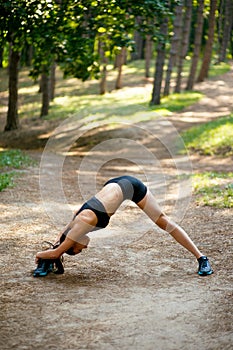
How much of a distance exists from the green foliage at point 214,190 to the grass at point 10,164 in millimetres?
4327

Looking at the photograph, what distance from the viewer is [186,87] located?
32.4 meters

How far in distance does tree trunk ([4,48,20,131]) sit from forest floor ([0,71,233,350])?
10476 millimetres

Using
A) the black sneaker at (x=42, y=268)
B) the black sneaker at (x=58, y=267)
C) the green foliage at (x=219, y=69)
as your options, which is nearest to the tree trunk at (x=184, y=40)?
the green foliage at (x=219, y=69)

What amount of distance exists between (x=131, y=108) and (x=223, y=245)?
19017 millimetres

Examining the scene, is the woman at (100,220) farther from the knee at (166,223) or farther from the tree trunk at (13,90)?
the tree trunk at (13,90)

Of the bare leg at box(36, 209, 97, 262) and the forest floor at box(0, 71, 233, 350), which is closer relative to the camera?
the forest floor at box(0, 71, 233, 350)

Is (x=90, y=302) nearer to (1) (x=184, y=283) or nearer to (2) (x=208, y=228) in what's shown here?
(1) (x=184, y=283)

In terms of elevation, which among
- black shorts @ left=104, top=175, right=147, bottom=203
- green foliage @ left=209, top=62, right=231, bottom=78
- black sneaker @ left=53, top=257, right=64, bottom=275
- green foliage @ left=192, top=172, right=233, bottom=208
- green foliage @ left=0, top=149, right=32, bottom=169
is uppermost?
green foliage @ left=209, top=62, right=231, bottom=78

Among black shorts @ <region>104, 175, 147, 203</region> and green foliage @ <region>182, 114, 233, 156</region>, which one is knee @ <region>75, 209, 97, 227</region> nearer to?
black shorts @ <region>104, 175, 147, 203</region>

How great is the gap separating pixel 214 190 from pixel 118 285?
6115mm

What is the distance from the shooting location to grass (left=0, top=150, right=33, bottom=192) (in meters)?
12.0

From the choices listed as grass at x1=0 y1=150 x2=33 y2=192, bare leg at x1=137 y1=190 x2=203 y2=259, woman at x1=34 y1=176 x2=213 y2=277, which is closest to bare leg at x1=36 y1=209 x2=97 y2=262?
woman at x1=34 y1=176 x2=213 y2=277

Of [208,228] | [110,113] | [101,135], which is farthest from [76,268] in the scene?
[110,113]

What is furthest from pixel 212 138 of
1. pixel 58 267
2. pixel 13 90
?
pixel 58 267
